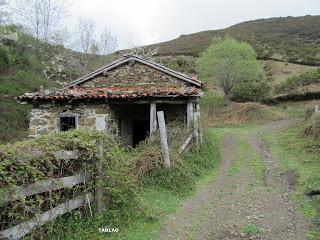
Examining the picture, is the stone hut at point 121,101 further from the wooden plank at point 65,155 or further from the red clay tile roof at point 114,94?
the wooden plank at point 65,155

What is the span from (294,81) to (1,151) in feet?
116

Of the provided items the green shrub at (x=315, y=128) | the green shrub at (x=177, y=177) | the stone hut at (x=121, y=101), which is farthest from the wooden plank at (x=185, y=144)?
the green shrub at (x=315, y=128)

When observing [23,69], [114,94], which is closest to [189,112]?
[114,94]

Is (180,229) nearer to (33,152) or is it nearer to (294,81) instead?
(33,152)

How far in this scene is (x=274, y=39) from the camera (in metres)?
57.2

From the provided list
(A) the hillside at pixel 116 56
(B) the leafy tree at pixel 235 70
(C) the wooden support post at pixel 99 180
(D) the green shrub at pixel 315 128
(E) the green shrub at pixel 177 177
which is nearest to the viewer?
(C) the wooden support post at pixel 99 180

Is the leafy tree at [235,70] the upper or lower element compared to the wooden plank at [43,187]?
upper

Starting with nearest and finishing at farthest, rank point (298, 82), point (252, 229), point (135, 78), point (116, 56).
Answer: point (252, 229), point (135, 78), point (298, 82), point (116, 56)

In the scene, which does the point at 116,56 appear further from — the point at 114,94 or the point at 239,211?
the point at 239,211

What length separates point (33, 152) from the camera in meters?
5.82

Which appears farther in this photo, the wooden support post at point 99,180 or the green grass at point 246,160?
the green grass at point 246,160

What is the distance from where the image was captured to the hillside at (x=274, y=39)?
164 ft

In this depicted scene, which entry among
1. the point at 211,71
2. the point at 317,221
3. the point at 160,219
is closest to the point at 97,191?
the point at 160,219

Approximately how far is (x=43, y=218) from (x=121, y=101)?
976 centimetres
